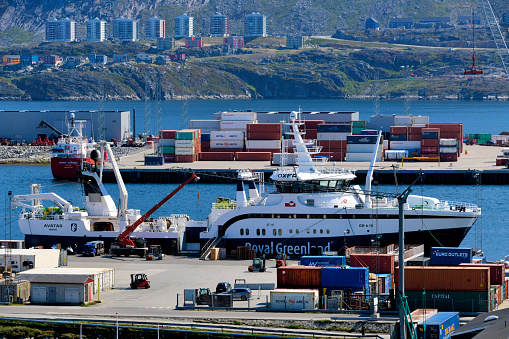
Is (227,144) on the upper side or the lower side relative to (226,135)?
lower

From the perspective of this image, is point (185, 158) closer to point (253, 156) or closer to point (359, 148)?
point (253, 156)

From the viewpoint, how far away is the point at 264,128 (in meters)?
112

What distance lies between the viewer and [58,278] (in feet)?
129

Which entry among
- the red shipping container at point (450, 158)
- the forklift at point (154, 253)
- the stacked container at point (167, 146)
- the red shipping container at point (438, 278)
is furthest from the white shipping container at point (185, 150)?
the red shipping container at point (438, 278)

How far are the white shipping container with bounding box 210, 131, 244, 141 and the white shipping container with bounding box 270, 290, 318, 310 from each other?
7764 cm

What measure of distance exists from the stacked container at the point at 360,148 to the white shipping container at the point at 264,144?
904 cm

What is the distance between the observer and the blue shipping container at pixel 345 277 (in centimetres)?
3725

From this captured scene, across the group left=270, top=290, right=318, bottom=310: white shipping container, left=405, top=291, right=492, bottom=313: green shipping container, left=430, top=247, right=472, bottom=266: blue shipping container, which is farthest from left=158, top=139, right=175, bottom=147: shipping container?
left=405, top=291, right=492, bottom=313: green shipping container

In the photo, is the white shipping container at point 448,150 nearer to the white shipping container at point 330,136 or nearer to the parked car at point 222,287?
the white shipping container at point 330,136

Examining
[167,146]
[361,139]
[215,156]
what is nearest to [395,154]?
[361,139]

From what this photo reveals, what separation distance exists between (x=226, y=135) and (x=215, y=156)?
4.46 m

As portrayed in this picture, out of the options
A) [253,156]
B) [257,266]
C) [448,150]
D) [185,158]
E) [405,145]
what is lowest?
[257,266]

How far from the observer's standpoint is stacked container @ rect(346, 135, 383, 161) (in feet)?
355

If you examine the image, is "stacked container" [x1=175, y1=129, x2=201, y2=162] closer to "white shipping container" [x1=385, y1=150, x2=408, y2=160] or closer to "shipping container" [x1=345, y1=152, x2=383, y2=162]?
"shipping container" [x1=345, y1=152, x2=383, y2=162]
